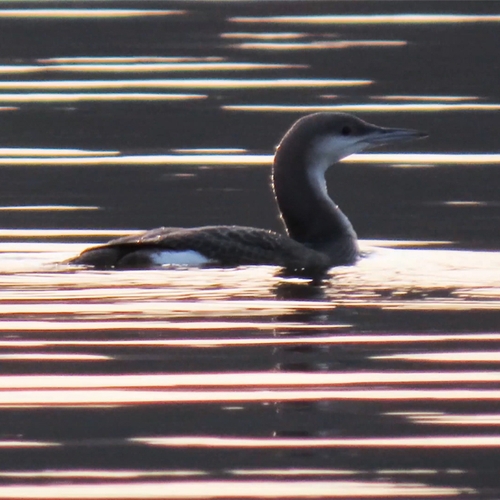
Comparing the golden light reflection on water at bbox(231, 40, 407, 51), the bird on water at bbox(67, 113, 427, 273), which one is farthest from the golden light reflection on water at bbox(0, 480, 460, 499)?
the golden light reflection on water at bbox(231, 40, 407, 51)

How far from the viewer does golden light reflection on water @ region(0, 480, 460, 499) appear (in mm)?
4789

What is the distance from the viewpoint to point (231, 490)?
484 centimetres

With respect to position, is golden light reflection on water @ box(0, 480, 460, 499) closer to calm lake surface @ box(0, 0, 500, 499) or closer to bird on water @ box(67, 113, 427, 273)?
calm lake surface @ box(0, 0, 500, 499)

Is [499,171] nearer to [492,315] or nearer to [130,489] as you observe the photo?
[492,315]

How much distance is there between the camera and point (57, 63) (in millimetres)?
17000

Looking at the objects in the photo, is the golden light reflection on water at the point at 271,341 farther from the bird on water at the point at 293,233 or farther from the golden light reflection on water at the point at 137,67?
the golden light reflection on water at the point at 137,67

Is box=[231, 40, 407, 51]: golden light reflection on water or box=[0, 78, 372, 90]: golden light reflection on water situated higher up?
box=[231, 40, 407, 51]: golden light reflection on water

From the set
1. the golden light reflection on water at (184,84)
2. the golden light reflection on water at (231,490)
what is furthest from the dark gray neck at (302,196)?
the golden light reflection on water at (184,84)

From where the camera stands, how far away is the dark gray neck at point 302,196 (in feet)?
31.0

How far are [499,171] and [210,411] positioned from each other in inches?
255

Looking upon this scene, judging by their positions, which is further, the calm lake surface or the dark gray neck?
the dark gray neck

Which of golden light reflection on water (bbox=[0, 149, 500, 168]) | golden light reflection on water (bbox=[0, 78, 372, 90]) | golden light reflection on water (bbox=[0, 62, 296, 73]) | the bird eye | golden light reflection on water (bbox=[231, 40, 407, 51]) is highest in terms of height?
the bird eye

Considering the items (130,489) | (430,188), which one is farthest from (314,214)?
(130,489)

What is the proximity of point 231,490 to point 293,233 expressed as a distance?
478 cm
